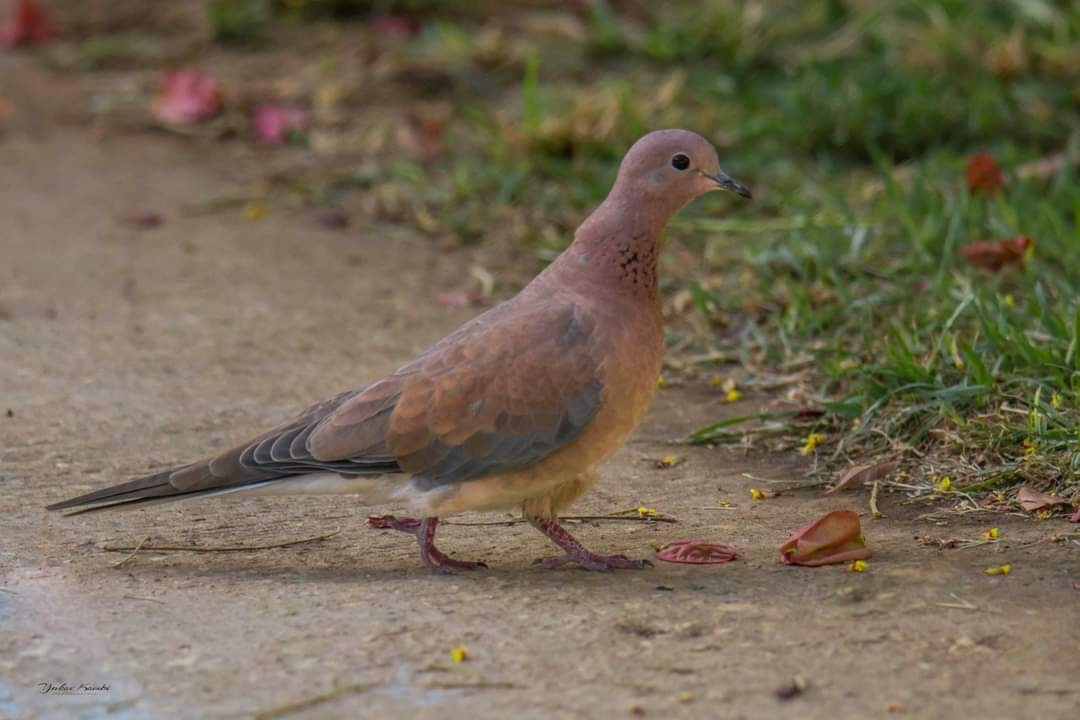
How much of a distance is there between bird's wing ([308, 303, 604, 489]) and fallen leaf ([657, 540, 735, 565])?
346 millimetres

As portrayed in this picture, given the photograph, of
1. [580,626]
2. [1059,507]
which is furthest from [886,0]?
[580,626]

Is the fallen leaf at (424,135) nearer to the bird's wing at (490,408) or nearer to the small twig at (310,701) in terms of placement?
the bird's wing at (490,408)

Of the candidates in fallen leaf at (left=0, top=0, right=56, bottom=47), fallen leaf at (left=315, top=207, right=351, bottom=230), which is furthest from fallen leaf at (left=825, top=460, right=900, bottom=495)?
fallen leaf at (left=0, top=0, right=56, bottom=47)

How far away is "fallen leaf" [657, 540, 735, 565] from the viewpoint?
349 cm

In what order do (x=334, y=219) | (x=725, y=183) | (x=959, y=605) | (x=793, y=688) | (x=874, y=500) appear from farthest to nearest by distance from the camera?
(x=334, y=219) < (x=874, y=500) < (x=725, y=183) < (x=959, y=605) < (x=793, y=688)

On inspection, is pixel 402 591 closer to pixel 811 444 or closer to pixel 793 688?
pixel 793 688

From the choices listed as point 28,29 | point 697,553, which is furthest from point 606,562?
point 28,29

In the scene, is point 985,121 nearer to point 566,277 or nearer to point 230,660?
point 566,277

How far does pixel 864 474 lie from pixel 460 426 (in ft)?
3.67

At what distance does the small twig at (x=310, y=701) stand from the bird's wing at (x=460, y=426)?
710mm

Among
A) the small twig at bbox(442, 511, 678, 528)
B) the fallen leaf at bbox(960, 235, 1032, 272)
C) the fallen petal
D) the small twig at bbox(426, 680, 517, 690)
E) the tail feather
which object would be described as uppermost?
the fallen leaf at bbox(960, 235, 1032, 272)

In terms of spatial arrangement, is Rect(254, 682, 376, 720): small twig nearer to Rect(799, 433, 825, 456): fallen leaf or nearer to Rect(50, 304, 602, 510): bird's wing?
Rect(50, 304, 602, 510): bird's wing

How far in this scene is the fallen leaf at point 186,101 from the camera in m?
7.45

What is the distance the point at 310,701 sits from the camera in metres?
2.80
